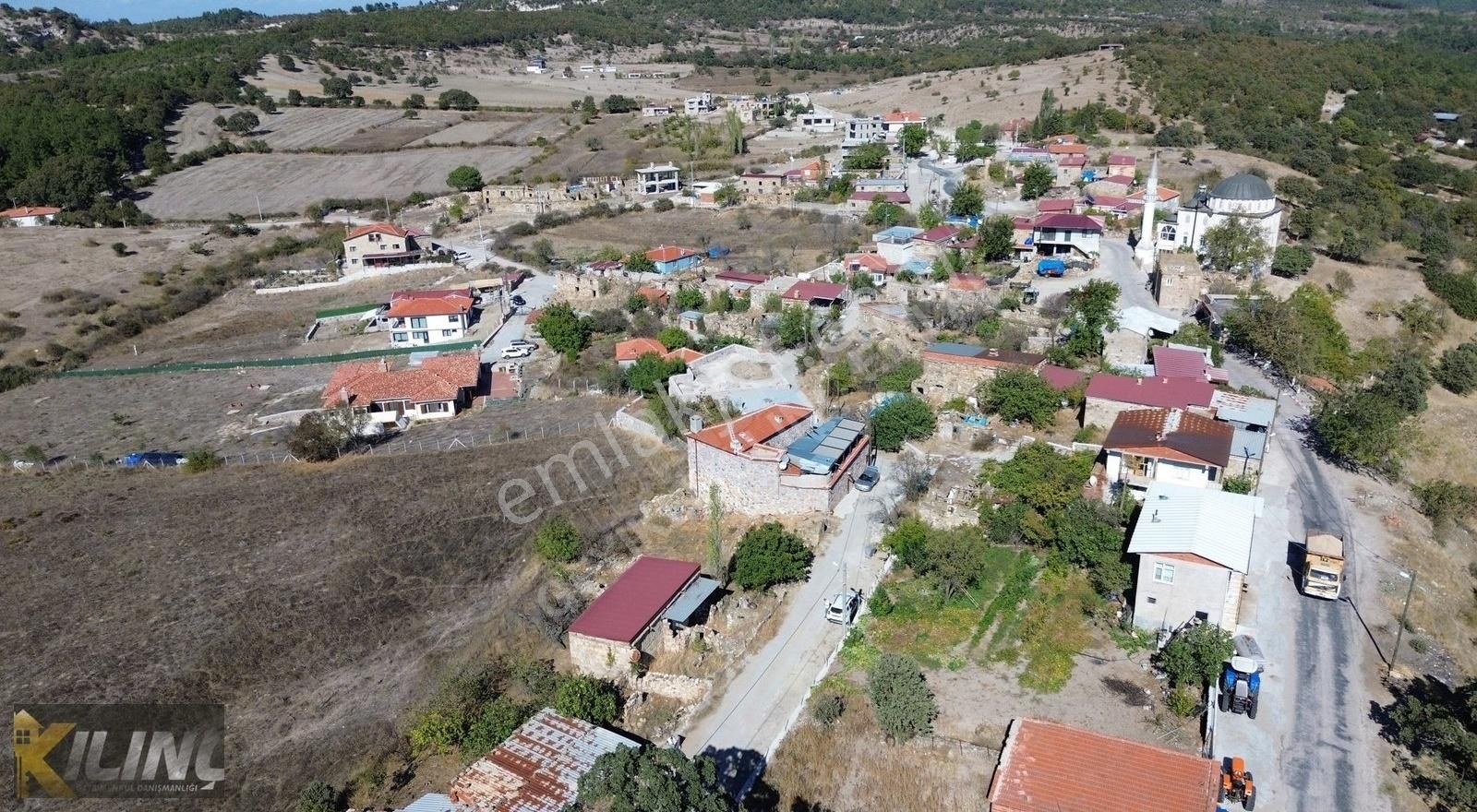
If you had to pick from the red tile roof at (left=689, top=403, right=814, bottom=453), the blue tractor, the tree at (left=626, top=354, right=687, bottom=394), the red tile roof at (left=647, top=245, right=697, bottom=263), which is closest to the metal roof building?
the blue tractor

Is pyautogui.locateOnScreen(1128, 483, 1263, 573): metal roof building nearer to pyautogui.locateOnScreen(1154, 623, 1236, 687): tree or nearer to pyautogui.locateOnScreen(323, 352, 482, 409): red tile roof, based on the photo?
pyautogui.locateOnScreen(1154, 623, 1236, 687): tree

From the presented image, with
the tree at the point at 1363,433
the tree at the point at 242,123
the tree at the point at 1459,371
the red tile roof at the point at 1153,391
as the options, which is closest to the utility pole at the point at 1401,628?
the tree at the point at 1363,433

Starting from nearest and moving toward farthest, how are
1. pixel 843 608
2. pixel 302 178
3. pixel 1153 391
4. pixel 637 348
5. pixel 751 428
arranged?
1. pixel 843 608
2. pixel 751 428
3. pixel 1153 391
4. pixel 637 348
5. pixel 302 178

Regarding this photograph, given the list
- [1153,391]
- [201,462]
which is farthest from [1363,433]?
[201,462]

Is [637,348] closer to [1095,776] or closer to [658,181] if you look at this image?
[1095,776]

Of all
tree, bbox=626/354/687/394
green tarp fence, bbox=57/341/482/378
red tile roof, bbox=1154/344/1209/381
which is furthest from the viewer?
green tarp fence, bbox=57/341/482/378

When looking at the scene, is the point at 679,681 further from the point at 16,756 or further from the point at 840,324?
the point at 840,324
